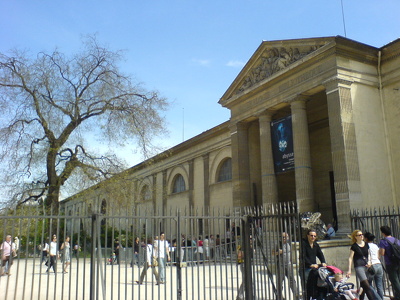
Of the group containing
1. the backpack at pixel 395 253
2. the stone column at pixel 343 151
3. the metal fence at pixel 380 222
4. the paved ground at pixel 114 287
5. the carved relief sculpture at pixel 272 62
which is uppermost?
the carved relief sculpture at pixel 272 62

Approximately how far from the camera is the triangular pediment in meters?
20.6

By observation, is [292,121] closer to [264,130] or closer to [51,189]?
[264,130]

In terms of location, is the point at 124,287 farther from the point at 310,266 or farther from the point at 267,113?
the point at 267,113

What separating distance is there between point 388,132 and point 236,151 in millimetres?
9249

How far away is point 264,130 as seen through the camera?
23.6 metres

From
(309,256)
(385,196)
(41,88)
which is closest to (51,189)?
(41,88)

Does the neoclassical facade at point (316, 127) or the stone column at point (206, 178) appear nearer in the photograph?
the neoclassical facade at point (316, 127)

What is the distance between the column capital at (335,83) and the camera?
19000mm

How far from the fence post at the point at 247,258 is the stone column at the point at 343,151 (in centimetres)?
1024

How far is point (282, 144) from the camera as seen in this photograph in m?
22.2

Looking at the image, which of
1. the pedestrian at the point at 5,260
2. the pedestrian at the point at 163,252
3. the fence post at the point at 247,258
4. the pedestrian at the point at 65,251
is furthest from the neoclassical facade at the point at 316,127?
the fence post at the point at 247,258

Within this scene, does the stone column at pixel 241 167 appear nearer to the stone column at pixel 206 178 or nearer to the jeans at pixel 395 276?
the stone column at pixel 206 178

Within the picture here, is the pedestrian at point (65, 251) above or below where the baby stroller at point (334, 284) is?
above

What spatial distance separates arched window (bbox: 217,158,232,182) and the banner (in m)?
9.73
